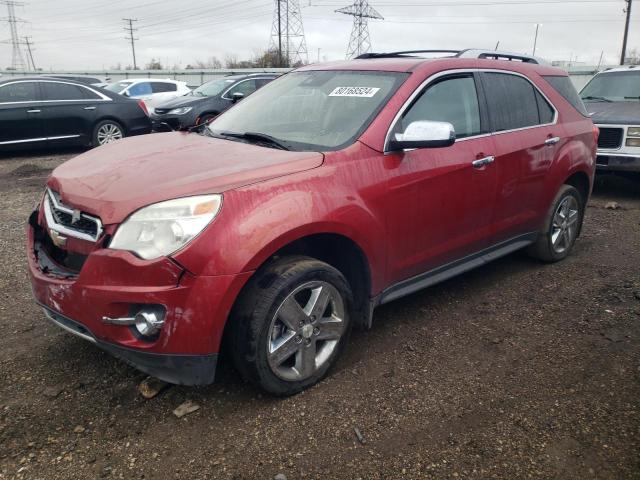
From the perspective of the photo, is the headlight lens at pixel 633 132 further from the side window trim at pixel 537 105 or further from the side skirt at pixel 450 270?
the side skirt at pixel 450 270

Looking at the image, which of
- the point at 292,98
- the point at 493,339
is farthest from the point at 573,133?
the point at 292,98

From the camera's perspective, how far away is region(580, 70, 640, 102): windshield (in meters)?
8.37

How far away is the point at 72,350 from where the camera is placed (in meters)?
3.29

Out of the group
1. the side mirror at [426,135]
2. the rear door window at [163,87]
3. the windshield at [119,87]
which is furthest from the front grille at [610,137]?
the windshield at [119,87]

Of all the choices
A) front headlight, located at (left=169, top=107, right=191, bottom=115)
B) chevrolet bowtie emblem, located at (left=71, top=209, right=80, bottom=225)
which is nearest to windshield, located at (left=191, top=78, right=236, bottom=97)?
front headlight, located at (left=169, top=107, right=191, bottom=115)

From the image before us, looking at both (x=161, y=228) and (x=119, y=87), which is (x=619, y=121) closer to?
(x=161, y=228)

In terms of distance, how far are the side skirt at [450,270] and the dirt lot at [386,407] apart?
13.0 inches

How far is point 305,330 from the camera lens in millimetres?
2822

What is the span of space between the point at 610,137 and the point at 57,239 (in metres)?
7.25

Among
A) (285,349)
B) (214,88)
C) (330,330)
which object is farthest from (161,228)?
(214,88)

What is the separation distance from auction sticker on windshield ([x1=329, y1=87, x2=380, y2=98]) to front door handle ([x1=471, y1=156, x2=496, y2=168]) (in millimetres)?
843

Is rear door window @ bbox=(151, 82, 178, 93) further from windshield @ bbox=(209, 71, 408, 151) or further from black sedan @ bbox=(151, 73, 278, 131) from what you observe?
windshield @ bbox=(209, 71, 408, 151)

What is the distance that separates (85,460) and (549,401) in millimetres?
2318

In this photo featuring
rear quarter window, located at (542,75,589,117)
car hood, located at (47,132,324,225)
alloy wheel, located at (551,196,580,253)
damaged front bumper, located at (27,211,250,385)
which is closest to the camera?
damaged front bumper, located at (27,211,250,385)
